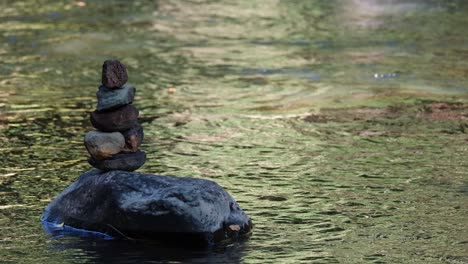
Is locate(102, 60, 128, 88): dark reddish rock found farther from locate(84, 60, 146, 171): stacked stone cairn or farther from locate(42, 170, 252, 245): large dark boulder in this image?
locate(42, 170, 252, 245): large dark boulder

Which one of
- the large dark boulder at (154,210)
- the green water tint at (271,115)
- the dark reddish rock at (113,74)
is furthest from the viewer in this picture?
the dark reddish rock at (113,74)

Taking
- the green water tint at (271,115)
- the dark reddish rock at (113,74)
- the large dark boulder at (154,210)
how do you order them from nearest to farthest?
the large dark boulder at (154,210)
the green water tint at (271,115)
the dark reddish rock at (113,74)

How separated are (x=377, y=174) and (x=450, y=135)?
1676 mm

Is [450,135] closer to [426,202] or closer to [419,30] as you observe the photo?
[426,202]

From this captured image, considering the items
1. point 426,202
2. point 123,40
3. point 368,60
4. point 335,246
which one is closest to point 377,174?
point 426,202

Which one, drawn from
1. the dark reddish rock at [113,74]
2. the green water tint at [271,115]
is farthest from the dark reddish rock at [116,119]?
the green water tint at [271,115]

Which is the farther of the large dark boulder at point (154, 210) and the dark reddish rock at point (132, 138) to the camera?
the dark reddish rock at point (132, 138)

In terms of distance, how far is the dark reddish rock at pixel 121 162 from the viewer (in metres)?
8.61

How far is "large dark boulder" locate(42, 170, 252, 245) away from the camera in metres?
7.97

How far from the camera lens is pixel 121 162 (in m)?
8.62

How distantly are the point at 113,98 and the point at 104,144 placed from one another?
0.32 metres

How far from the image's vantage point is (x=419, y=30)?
55.4 feet

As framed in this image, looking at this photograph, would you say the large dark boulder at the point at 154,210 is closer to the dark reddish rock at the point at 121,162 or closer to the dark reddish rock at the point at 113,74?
the dark reddish rock at the point at 121,162

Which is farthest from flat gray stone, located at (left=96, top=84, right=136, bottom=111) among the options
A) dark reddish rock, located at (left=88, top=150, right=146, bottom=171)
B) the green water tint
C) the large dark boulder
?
the green water tint
